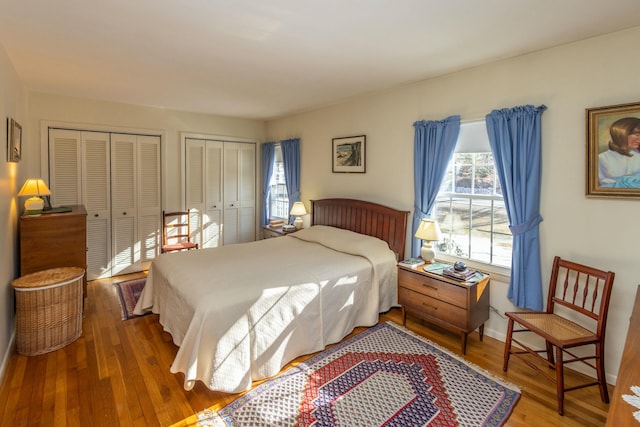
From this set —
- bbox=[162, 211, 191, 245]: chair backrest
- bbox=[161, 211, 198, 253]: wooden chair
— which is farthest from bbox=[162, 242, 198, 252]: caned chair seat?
bbox=[162, 211, 191, 245]: chair backrest

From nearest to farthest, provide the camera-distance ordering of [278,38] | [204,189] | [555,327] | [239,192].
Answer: [555,327], [278,38], [204,189], [239,192]

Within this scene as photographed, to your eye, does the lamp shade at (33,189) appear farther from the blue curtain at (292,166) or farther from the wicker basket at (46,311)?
the blue curtain at (292,166)

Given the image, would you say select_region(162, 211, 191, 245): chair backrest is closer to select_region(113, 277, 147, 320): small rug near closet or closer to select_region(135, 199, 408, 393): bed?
select_region(113, 277, 147, 320): small rug near closet

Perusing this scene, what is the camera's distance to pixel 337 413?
1.99 metres

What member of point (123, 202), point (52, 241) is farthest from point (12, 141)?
point (123, 202)

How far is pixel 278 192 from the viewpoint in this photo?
5676mm

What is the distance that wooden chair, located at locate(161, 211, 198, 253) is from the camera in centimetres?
470

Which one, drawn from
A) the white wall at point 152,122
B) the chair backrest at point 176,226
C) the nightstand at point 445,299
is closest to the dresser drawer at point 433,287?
the nightstand at point 445,299

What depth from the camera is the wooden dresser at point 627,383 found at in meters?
1.00

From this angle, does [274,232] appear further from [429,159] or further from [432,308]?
[432,308]

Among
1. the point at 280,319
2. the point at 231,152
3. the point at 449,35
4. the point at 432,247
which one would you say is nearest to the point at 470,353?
the point at 432,247

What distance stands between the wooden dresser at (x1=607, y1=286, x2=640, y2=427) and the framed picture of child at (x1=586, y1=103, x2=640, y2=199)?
106 centimetres

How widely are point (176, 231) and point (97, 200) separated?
1099mm

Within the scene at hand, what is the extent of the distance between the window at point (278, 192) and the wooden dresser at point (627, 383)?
451 centimetres
